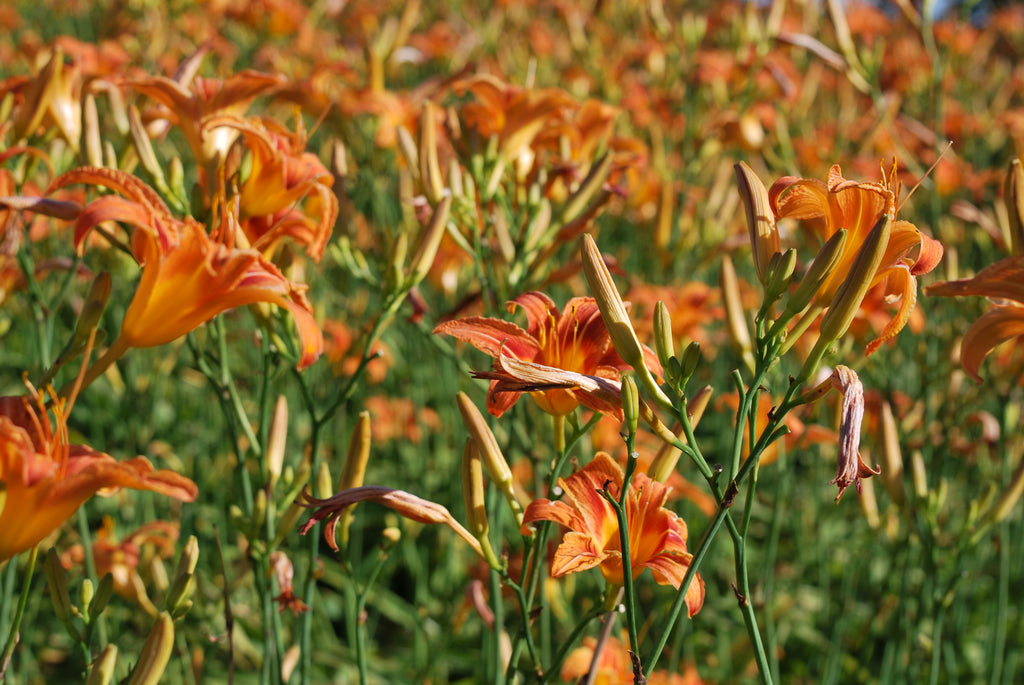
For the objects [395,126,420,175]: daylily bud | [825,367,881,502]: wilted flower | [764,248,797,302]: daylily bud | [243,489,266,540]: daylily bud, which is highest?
[764,248,797,302]: daylily bud

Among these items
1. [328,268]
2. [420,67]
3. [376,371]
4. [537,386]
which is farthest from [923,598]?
[420,67]

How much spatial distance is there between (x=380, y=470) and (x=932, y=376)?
1826 millimetres

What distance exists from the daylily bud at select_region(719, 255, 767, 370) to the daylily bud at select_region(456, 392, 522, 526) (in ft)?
1.97

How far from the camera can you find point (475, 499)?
1.14m

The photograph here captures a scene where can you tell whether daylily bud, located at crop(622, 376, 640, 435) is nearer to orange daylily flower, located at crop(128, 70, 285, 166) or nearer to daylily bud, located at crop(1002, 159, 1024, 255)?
daylily bud, located at crop(1002, 159, 1024, 255)

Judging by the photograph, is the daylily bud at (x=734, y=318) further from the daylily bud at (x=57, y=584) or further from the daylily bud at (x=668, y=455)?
the daylily bud at (x=57, y=584)

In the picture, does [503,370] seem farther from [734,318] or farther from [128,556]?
[128,556]

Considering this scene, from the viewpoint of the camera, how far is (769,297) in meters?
1.02

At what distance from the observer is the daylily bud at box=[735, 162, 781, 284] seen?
1.06m

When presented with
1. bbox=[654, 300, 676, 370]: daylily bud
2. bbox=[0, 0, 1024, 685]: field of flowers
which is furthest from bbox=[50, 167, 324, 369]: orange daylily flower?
bbox=[654, 300, 676, 370]: daylily bud

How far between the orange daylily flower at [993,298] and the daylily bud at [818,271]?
13 centimetres

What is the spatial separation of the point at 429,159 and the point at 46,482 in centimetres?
112

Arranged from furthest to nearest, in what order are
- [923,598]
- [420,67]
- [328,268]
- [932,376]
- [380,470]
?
[420,67], [328,268], [380,470], [932,376], [923,598]

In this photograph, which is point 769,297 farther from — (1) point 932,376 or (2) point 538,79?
(2) point 538,79
